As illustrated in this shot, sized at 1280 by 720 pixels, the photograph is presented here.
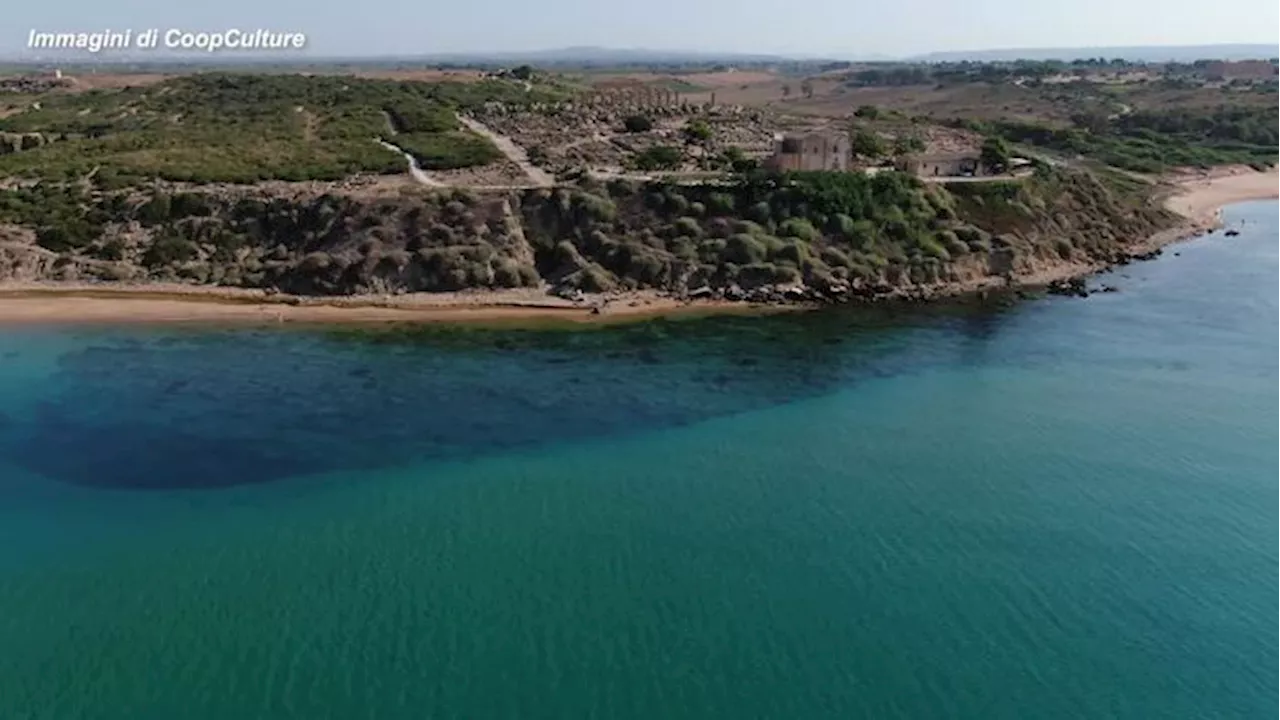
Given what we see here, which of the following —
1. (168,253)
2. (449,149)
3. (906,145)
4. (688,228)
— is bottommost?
(168,253)

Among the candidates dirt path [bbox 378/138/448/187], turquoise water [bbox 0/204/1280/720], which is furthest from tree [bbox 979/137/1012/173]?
dirt path [bbox 378/138/448/187]

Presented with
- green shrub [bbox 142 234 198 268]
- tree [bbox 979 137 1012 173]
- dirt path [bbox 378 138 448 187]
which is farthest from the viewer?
tree [bbox 979 137 1012 173]

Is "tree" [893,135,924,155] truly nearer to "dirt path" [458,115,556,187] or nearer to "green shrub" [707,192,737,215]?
"green shrub" [707,192,737,215]

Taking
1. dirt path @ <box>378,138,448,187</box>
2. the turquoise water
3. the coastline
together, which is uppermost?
dirt path @ <box>378,138,448,187</box>

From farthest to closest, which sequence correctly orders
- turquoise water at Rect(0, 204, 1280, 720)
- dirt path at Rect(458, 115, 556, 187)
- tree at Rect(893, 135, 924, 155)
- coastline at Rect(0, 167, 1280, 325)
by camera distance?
tree at Rect(893, 135, 924, 155)
dirt path at Rect(458, 115, 556, 187)
coastline at Rect(0, 167, 1280, 325)
turquoise water at Rect(0, 204, 1280, 720)

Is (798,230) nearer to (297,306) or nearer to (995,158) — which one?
(995,158)

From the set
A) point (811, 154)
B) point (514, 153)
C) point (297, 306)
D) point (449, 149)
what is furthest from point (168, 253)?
point (811, 154)

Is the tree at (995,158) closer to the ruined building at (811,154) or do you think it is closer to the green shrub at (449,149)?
the ruined building at (811,154)
